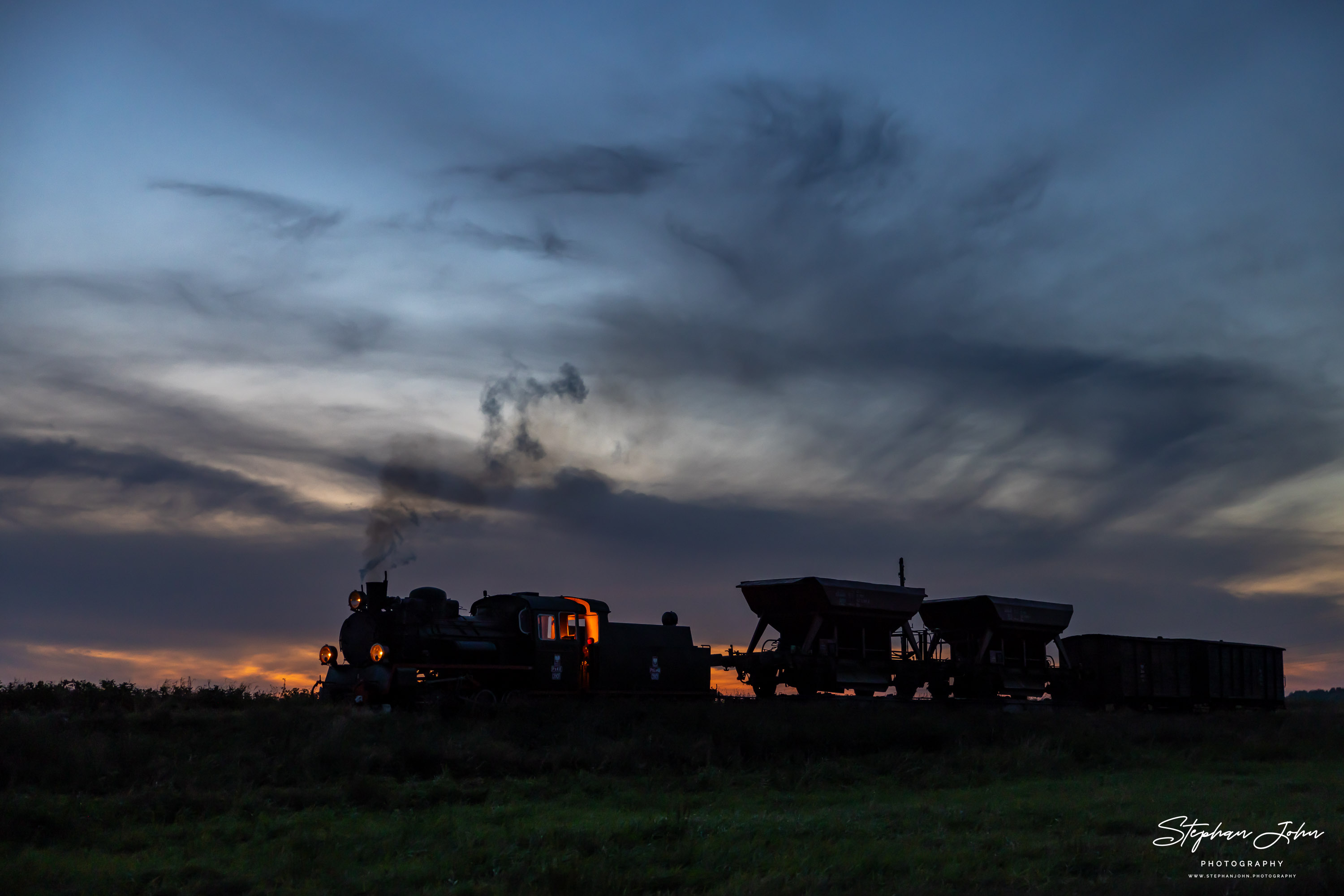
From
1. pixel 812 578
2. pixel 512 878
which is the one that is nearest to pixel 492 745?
pixel 512 878

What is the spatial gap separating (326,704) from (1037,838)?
14770 millimetres

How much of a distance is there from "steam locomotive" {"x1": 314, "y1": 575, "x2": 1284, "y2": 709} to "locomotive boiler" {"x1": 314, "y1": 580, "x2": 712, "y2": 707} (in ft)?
0.11

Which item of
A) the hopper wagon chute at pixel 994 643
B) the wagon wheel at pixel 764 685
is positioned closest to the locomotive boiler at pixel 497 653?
the wagon wheel at pixel 764 685

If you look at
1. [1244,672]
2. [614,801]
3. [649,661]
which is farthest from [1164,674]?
[614,801]

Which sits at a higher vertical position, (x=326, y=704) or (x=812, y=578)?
(x=812, y=578)

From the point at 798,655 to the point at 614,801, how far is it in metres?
14.9

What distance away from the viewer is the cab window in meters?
24.3

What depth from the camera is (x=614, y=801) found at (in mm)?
16359

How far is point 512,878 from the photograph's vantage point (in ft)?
35.6

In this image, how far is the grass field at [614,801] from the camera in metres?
11.0

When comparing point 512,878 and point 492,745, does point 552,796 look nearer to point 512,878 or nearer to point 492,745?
point 492,745

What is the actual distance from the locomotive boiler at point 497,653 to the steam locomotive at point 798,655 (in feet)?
0.11

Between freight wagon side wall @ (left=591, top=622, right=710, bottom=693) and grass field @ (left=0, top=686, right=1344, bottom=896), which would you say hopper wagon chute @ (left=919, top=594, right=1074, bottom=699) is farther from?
freight wagon side wall @ (left=591, top=622, right=710, bottom=693)

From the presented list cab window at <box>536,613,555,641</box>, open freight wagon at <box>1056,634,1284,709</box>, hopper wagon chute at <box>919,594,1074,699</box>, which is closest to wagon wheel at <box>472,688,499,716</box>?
cab window at <box>536,613,555,641</box>
